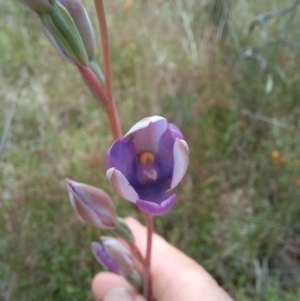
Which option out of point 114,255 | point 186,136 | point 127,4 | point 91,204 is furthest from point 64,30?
point 127,4

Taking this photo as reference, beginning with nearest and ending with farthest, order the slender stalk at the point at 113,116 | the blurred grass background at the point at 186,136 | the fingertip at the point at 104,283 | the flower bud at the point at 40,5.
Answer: the flower bud at the point at 40,5 < the slender stalk at the point at 113,116 < the fingertip at the point at 104,283 < the blurred grass background at the point at 186,136

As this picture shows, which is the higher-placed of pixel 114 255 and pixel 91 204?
pixel 91 204

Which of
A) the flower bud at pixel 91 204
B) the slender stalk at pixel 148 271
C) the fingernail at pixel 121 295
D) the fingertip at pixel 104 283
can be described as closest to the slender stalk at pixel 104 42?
the flower bud at pixel 91 204

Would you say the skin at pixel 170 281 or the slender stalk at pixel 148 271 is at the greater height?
the slender stalk at pixel 148 271

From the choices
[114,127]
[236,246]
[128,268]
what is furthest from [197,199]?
[114,127]

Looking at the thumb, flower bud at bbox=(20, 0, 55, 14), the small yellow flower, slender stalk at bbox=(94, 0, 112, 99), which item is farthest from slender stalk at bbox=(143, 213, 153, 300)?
the small yellow flower

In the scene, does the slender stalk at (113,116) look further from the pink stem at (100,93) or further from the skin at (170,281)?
the skin at (170,281)

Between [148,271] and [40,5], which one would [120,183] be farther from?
[148,271]
